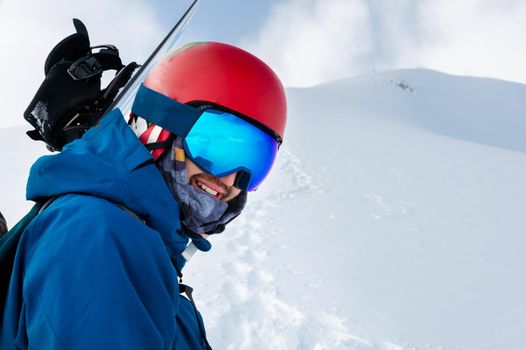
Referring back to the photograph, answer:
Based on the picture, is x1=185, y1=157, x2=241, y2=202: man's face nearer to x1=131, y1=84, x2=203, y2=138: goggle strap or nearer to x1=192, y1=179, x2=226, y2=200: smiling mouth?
x1=192, y1=179, x2=226, y2=200: smiling mouth

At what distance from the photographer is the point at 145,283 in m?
0.95

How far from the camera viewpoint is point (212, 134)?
142 centimetres

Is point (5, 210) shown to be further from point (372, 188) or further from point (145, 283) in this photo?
point (145, 283)

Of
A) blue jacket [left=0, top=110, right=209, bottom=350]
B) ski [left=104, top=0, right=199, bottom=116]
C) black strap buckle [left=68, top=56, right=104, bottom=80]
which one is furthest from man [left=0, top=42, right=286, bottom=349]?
black strap buckle [left=68, top=56, right=104, bottom=80]

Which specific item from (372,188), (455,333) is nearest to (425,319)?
(455,333)

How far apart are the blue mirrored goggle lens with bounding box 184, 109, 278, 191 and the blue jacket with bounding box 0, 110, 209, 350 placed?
275mm

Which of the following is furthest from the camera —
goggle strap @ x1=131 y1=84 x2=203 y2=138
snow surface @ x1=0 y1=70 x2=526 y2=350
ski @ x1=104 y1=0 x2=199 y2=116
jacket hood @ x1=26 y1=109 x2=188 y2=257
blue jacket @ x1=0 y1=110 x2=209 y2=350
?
snow surface @ x1=0 y1=70 x2=526 y2=350

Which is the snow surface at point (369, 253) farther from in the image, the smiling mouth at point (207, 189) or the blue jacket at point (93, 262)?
the blue jacket at point (93, 262)

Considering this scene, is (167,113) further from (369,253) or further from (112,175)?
(369,253)

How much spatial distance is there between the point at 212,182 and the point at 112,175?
0.45 m

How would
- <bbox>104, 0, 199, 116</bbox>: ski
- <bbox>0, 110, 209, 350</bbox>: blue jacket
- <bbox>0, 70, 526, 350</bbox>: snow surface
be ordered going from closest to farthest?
<bbox>0, 110, 209, 350</bbox>: blue jacket < <bbox>104, 0, 199, 116</bbox>: ski < <bbox>0, 70, 526, 350</bbox>: snow surface

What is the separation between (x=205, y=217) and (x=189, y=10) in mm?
1282

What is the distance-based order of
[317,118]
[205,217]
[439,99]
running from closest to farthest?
[205,217], [317,118], [439,99]

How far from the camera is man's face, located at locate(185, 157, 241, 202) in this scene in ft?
4.64
